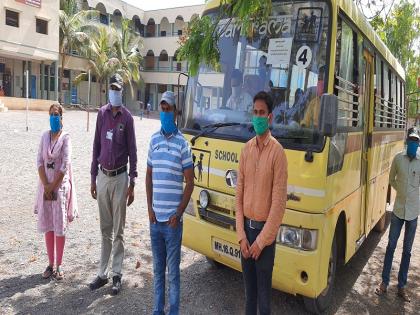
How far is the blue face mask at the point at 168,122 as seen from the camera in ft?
12.1

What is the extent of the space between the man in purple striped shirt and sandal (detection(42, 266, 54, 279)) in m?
0.55

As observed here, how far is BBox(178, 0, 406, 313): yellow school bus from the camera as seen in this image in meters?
3.72

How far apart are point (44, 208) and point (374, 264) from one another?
4.67 meters

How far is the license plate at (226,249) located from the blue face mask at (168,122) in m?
1.31

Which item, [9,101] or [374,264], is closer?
[374,264]

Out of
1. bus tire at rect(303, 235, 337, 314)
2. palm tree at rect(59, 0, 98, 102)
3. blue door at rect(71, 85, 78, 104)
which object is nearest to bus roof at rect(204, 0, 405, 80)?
bus tire at rect(303, 235, 337, 314)

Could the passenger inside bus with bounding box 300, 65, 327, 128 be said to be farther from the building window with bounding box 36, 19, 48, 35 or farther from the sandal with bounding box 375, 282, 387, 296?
the building window with bounding box 36, 19, 48, 35

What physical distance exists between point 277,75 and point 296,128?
1.89 ft

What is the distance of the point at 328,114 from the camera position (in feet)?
11.4

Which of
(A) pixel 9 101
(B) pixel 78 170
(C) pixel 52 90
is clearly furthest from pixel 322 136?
(C) pixel 52 90

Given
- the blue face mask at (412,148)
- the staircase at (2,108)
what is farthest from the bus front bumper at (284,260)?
the staircase at (2,108)

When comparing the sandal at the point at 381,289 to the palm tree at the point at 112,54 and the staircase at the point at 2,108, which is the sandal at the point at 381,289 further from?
the palm tree at the point at 112,54

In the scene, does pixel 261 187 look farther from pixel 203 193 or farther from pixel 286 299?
pixel 286 299

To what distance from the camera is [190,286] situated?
491cm
